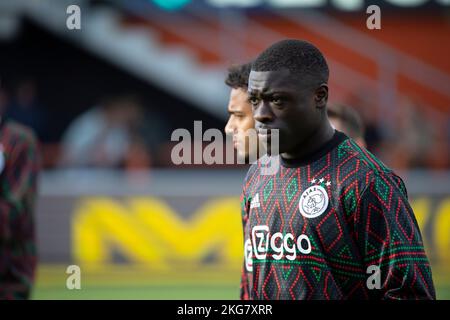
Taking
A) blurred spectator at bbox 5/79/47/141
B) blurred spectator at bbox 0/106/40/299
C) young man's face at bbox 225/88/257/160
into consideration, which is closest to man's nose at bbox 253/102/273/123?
young man's face at bbox 225/88/257/160

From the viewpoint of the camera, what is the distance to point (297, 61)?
3.72 m

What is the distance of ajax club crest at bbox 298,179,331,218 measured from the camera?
3.65m

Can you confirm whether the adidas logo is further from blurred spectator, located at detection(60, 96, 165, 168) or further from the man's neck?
blurred spectator, located at detection(60, 96, 165, 168)

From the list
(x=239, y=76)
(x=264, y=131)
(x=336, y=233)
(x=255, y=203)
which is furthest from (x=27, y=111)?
(x=336, y=233)

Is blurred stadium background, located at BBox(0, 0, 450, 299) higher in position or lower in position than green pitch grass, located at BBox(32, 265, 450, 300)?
higher

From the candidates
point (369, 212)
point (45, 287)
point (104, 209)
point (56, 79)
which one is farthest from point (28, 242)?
point (56, 79)

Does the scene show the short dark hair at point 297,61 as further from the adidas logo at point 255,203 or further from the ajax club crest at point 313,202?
the adidas logo at point 255,203

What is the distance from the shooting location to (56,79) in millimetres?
15914

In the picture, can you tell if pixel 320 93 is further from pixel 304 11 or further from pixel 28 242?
pixel 304 11

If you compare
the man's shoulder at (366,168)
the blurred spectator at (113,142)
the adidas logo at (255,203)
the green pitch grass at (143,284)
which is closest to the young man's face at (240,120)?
the adidas logo at (255,203)

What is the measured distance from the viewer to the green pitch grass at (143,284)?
10156 millimetres

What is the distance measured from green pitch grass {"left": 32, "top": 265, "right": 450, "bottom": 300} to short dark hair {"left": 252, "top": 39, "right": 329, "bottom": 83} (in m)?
6.27

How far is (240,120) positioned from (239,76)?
0.78 ft

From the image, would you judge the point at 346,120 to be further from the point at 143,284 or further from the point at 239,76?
the point at 143,284
